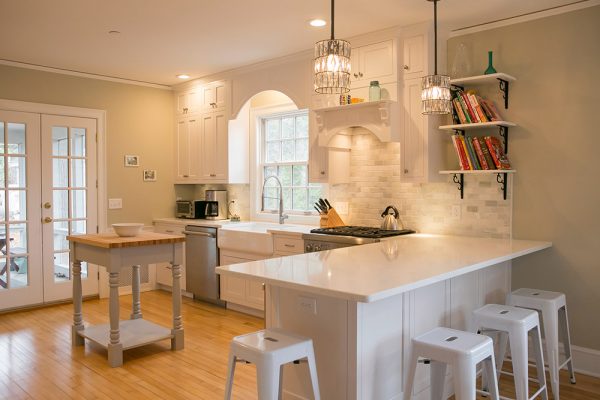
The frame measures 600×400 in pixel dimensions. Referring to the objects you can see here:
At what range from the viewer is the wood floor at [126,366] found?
3285 millimetres

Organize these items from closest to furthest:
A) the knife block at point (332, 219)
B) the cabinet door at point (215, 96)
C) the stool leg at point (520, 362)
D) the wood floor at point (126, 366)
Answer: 1. the stool leg at point (520, 362)
2. the wood floor at point (126, 366)
3. the knife block at point (332, 219)
4. the cabinet door at point (215, 96)

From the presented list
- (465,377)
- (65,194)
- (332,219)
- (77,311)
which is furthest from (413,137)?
(65,194)

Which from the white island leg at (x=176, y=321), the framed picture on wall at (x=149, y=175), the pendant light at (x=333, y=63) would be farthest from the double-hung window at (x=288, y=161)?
the pendant light at (x=333, y=63)

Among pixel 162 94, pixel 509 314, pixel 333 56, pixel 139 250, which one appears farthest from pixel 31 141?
pixel 509 314

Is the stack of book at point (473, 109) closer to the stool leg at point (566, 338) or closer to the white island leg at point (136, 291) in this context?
the stool leg at point (566, 338)

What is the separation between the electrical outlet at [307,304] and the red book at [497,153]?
1.96 metres

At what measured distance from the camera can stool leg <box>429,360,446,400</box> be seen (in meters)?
2.52

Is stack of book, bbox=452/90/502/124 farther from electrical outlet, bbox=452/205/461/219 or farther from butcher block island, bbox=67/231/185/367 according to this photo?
butcher block island, bbox=67/231/185/367

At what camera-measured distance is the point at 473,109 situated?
12.4 ft

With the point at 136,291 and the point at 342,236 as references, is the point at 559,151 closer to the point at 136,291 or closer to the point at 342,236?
the point at 342,236

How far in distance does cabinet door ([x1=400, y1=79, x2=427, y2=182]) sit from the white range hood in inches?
3.1

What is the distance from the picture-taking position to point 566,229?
3605mm

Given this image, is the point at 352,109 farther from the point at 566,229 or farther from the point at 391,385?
the point at 391,385

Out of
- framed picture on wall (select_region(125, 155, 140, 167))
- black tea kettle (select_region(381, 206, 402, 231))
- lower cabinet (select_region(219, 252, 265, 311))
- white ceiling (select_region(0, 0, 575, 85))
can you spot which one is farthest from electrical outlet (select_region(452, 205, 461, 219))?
framed picture on wall (select_region(125, 155, 140, 167))
